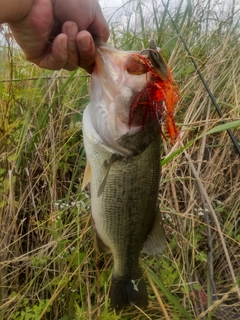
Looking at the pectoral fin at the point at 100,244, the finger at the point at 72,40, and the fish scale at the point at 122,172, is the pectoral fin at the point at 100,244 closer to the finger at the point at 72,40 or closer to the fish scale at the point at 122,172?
the fish scale at the point at 122,172

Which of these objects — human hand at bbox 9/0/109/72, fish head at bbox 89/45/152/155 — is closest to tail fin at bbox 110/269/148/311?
fish head at bbox 89/45/152/155

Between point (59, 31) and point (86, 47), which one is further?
point (59, 31)

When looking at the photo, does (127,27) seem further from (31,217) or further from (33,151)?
(31,217)

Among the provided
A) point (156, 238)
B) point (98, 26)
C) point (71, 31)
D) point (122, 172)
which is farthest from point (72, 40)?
point (156, 238)

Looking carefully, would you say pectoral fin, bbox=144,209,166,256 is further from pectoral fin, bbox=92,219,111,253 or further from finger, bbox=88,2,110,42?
finger, bbox=88,2,110,42

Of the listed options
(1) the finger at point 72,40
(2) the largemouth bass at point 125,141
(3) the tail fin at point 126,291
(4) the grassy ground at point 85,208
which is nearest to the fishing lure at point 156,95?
(2) the largemouth bass at point 125,141

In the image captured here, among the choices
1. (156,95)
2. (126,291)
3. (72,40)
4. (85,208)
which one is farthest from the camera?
(85,208)

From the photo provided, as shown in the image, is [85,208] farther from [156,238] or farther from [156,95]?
[156,95]
